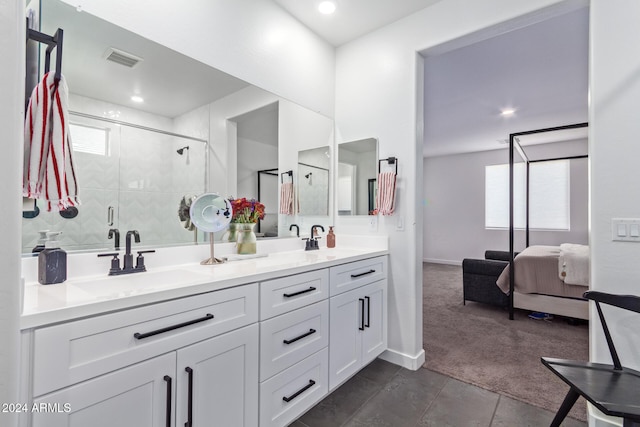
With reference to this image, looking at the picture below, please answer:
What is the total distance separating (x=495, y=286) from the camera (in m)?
3.77

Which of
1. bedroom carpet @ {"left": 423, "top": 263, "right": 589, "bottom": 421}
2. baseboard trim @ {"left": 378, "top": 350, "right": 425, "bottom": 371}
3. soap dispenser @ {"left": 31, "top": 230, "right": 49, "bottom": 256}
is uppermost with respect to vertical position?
soap dispenser @ {"left": 31, "top": 230, "right": 49, "bottom": 256}

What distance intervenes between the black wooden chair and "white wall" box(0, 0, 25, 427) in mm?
1763

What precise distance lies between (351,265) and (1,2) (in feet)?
6.06

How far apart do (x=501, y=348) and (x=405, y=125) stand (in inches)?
→ 85.9

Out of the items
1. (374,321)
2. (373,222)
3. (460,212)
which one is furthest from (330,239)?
(460,212)

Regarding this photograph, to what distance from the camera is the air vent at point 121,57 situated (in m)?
1.47

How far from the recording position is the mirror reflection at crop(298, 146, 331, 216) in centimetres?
261

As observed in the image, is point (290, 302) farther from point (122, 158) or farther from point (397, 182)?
point (397, 182)

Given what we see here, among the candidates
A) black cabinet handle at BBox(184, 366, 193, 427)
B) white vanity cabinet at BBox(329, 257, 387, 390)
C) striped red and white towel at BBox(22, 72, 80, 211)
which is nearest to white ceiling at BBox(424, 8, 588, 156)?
white vanity cabinet at BBox(329, 257, 387, 390)

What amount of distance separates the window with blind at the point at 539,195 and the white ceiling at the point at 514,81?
4.34ft

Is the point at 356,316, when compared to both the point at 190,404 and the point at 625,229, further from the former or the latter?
the point at 625,229

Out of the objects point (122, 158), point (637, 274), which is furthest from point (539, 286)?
point (122, 158)

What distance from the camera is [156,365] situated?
106 centimetres

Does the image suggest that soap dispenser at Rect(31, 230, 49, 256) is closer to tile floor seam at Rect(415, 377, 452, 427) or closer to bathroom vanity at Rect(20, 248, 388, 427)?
bathroom vanity at Rect(20, 248, 388, 427)
